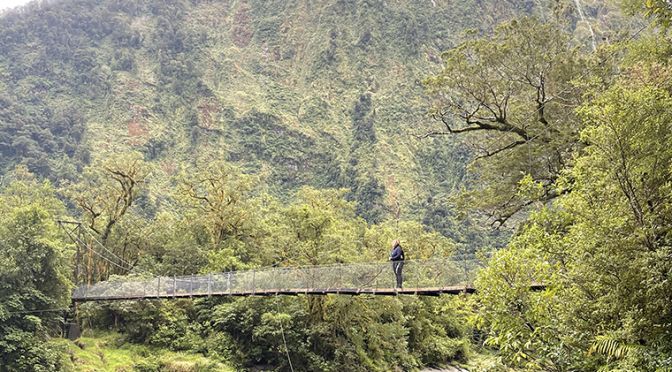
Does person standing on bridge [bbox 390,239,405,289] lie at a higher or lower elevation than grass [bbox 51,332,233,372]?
higher

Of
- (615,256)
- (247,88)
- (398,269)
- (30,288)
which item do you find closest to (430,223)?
(247,88)

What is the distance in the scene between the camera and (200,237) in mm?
25906

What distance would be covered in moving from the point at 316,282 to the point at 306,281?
0.39 meters

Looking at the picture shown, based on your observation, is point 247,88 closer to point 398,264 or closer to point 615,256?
point 398,264

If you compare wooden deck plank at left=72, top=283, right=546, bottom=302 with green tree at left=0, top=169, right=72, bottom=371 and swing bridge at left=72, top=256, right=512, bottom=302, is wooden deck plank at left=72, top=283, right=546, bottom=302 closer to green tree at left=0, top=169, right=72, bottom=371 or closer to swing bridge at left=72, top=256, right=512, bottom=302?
swing bridge at left=72, top=256, right=512, bottom=302

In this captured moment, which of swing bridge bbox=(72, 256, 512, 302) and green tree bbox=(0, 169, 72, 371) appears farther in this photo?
green tree bbox=(0, 169, 72, 371)

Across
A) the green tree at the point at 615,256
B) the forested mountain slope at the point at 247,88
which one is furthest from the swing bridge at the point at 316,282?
the forested mountain slope at the point at 247,88

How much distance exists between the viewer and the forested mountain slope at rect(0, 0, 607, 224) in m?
73.5

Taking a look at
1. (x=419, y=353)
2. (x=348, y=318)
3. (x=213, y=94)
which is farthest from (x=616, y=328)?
(x=213, y=94)

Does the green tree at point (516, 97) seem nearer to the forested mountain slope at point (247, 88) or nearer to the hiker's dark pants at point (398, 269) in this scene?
the hiker's dark pants at point (398, 269)

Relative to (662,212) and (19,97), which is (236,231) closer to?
(662,212)

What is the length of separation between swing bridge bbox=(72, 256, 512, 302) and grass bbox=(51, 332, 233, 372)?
1752 mm

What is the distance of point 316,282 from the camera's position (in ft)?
48.9

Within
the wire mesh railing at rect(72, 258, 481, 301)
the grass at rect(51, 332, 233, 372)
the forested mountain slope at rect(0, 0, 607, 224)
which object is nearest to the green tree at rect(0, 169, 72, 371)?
the grass at rect(51, 332, 233, 372)
